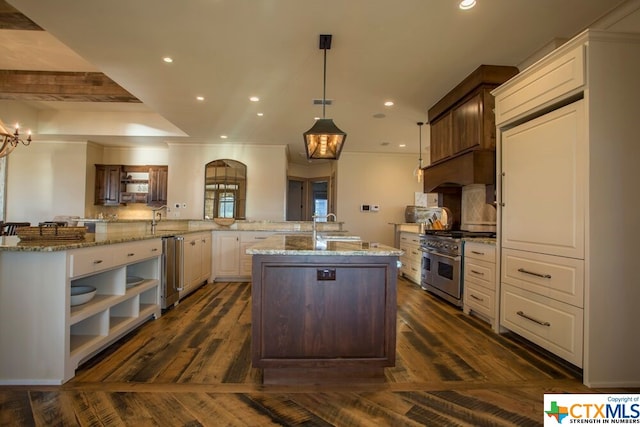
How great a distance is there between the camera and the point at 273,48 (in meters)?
2.66

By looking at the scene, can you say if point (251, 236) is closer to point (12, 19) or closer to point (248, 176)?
point (248, 176)

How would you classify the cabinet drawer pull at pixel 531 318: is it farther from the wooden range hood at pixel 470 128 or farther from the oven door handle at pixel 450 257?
the wooden range hood at pixel 470 128

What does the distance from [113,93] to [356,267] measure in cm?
423

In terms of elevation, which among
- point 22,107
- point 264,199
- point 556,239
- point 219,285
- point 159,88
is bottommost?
point 219,285

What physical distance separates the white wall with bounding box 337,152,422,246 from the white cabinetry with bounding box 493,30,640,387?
4.59 meters

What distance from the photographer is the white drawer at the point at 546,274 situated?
6.41 ft

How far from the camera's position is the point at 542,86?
2.23m

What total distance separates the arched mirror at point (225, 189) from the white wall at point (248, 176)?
98 millimetres

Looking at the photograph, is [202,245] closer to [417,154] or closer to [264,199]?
[264,199]

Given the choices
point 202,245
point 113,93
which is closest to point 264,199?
point 202,245

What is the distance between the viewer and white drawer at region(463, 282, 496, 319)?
9.43 ft

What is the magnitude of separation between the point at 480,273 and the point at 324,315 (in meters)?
2.01

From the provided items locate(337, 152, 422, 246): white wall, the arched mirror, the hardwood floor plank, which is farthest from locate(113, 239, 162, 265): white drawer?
locate(337, 152, 422, 246): white wall

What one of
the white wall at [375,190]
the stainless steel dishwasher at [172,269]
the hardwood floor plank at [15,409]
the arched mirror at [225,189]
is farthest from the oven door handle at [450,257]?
the arched mirror at [225,189]
